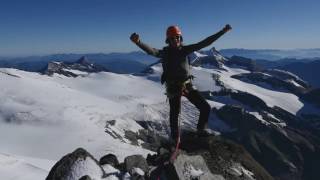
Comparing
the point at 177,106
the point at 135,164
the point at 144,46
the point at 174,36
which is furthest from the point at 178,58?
the point at 135,164

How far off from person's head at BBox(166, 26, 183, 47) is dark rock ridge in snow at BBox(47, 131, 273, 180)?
3.87m

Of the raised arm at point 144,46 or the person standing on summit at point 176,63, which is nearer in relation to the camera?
the raised arm at point 144,46

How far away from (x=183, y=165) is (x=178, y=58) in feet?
12.7

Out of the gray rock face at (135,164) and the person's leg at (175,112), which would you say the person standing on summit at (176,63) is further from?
the gray rock face at (135,164)

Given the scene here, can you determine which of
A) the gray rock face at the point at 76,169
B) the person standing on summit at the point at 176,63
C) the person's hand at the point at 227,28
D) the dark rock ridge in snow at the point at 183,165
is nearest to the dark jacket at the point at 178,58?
the person standing on summit at the point at 176,63

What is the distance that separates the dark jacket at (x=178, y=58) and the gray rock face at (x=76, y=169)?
5323 mm

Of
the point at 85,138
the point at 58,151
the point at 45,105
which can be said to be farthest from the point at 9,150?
the point at 45,105

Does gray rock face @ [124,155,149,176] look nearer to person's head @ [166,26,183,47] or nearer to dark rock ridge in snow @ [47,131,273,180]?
dark rock ridge in snow @ [47,131,273,180]

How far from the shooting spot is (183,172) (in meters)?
15.1

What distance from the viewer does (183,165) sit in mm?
15508

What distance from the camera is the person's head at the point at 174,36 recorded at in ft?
47.2

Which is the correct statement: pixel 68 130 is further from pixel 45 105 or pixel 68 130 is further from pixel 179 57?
pixel 179 57

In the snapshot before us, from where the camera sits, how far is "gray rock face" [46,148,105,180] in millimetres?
17266

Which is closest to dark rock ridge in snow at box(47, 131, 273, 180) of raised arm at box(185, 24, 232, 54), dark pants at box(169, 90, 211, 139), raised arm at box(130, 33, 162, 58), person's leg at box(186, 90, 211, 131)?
dark pants at box(169, 90, 211, 139)
